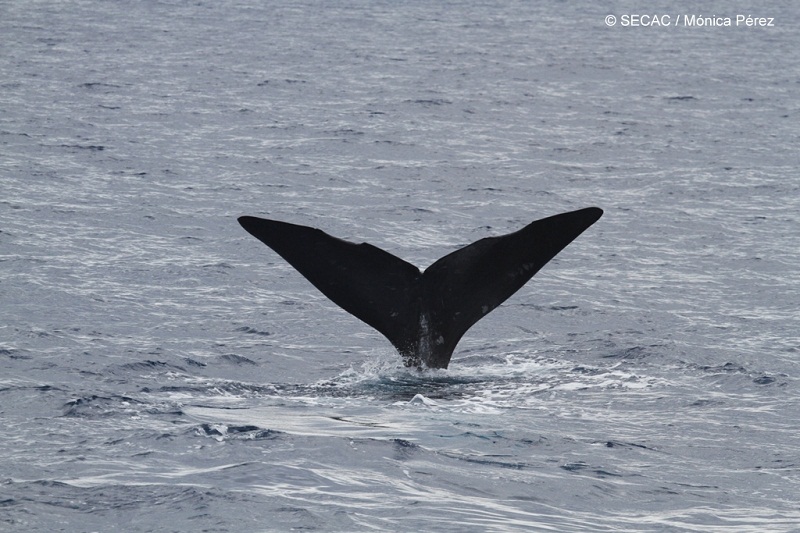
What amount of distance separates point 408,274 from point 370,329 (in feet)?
13.2

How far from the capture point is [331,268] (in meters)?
10.8

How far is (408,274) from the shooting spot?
35.8ft

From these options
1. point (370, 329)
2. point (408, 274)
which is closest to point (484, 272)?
point (408, 274)

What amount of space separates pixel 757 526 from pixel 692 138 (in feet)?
75.2

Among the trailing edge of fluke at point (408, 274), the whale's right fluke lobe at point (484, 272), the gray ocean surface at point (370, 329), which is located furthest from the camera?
the trailing edge of fluke at point (408, 274)

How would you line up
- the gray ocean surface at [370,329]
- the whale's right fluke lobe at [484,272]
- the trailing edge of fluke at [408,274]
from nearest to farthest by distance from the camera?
the gray ocean surface at [370,329], the whale's right fluke lobe at [484,272], the trailing edge of fluke at [408,274]

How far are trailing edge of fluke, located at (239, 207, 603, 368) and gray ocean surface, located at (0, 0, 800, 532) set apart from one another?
70 centimetres

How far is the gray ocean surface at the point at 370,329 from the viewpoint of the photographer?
28.8 ft

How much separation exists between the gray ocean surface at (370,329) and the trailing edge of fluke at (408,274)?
2.30 ft

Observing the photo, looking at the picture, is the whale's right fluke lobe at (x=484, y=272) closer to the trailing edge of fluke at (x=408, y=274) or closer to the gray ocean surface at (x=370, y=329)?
the trailing edge of fluke at (x=408, y=274)

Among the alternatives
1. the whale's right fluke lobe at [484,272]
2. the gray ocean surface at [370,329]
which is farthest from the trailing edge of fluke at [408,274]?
the gray ocean surface at [370,329]

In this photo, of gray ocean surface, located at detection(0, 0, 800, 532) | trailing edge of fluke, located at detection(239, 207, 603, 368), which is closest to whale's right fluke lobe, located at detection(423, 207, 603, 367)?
trailing edge of fluke, located at detection(239, 207, 603, 368)

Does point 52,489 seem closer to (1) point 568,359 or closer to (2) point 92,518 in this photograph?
(2) point 92,518

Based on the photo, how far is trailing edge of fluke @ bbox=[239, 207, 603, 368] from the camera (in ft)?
35.1
